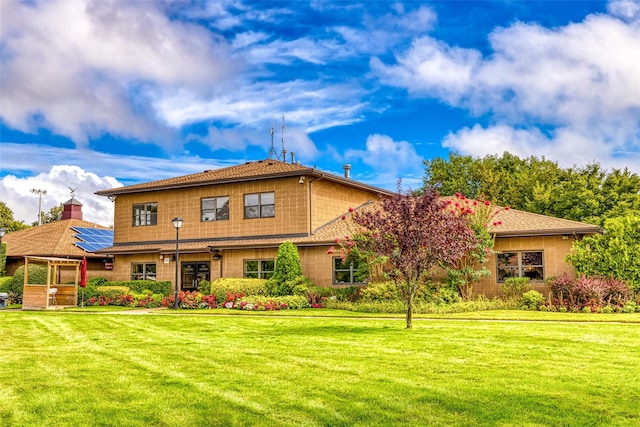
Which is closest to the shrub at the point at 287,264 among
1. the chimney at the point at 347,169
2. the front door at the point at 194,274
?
the front door at the point at 194,274

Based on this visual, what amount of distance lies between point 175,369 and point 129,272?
81.0 ft

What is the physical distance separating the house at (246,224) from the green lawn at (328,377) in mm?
12292

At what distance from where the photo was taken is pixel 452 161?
47.9m

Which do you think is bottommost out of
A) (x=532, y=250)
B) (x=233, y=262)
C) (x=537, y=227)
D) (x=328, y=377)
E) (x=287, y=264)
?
(x=328, y=377)

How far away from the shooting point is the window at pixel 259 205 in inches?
1171

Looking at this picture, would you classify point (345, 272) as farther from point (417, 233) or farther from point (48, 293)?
point (48, 293)

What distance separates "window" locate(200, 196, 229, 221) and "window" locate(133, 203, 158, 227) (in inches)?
123

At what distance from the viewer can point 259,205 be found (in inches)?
1184

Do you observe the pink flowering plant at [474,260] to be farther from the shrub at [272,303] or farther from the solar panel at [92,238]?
the solar panel at [92,238]

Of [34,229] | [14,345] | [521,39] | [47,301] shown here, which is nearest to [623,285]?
[521,39]

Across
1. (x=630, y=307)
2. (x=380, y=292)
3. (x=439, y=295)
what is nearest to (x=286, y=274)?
(x=380, y=292)

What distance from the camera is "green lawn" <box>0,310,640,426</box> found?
22.5 feet

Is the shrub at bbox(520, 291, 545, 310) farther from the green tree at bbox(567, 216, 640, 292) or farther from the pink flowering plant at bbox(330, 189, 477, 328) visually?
the pink flowering plant at bbox(330, 189, 477, 328)

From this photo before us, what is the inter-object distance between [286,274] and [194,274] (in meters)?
6.73
